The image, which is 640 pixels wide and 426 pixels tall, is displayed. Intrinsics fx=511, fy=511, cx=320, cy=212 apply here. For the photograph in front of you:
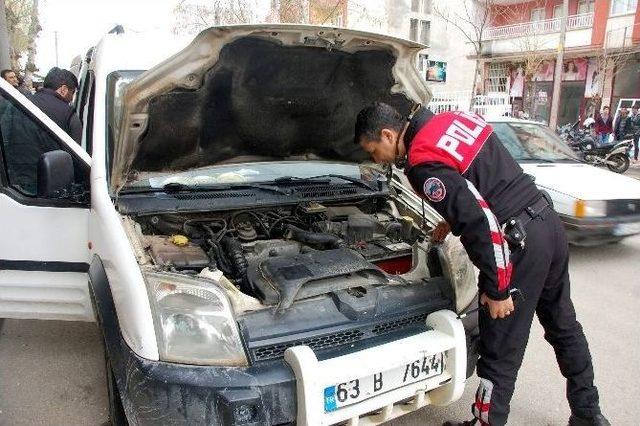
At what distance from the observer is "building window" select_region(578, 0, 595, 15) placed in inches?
844

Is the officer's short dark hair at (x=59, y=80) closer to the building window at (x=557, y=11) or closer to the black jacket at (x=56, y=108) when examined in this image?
the black jacket at (x=56, y=108)

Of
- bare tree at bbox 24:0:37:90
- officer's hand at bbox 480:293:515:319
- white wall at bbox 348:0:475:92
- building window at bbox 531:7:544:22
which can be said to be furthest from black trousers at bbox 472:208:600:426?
building window at bbox 531:7:544:22

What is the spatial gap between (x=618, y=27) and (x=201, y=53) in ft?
71.0

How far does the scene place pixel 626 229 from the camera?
525 centimetres

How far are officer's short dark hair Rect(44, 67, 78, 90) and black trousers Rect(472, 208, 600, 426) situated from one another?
410 cm

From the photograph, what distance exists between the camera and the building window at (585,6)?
21.4 metres

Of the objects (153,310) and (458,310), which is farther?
(458,310)

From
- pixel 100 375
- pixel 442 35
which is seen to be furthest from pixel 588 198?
pixel 442 35

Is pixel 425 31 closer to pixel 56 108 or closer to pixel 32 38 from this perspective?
pixel 32 38

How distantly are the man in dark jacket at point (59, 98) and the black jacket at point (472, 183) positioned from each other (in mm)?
3104

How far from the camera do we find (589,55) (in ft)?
68.0

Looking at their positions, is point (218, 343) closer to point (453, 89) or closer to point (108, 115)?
point (108, 115)

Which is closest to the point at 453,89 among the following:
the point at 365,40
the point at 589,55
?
the point at 589,55

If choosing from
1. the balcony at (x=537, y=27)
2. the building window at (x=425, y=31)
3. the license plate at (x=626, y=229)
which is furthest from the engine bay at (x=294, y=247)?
the building window at (x=425, y=31)
